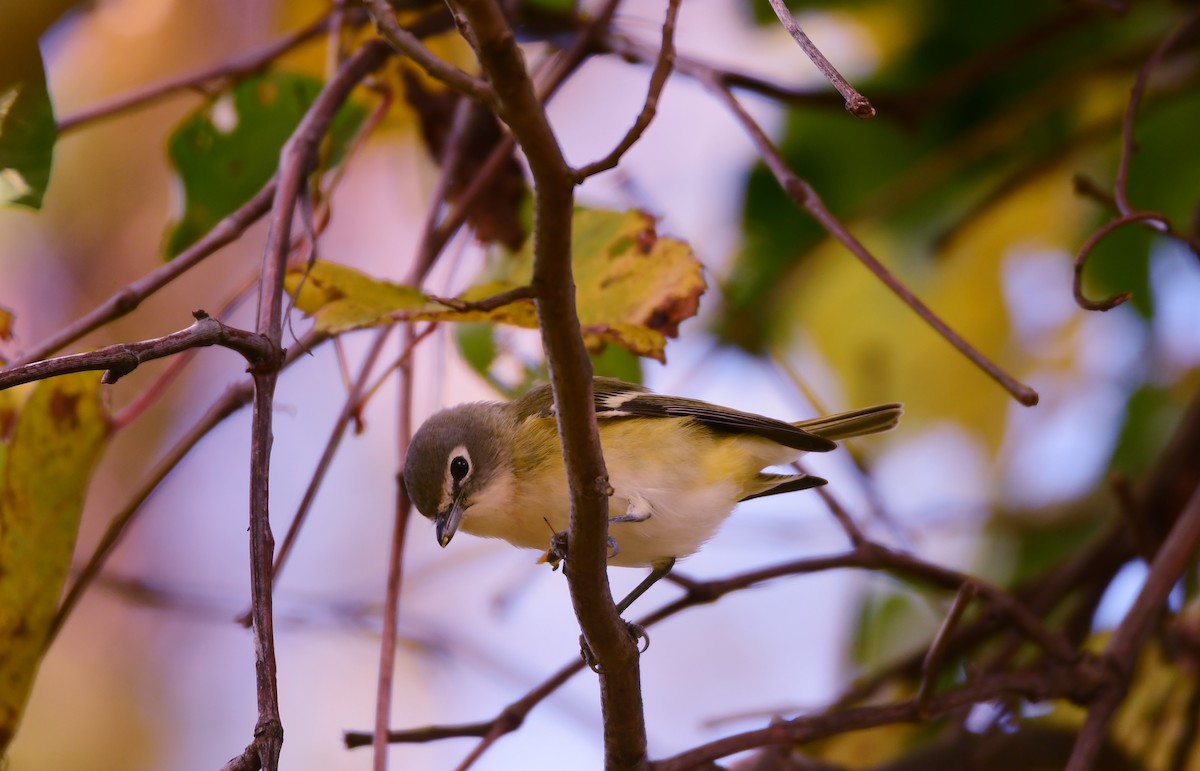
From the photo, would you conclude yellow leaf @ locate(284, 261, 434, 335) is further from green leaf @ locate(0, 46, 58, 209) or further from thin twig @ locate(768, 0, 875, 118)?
thin twig @ locate(768, 0, 875, 118)

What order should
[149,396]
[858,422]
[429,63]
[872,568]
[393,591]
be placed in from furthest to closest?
1. [858,422]
2. [872,568]
3. [149,396]
4. [393,591]
5. [429,63]

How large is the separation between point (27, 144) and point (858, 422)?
1727 millimetres

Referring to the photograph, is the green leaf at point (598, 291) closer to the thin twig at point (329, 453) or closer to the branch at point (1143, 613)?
the thin twig at point (329, 453)

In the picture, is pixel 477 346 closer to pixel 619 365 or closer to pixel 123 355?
pixel 619 365

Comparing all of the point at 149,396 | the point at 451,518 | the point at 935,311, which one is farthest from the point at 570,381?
the point at 935,311

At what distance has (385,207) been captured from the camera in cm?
475

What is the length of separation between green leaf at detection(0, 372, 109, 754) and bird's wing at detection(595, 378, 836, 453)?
102 centimetres

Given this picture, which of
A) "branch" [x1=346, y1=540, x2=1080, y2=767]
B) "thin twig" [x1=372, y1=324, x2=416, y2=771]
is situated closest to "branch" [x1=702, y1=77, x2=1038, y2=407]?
"branch" [x1=346, y1=540, x2=1080, y2=767]

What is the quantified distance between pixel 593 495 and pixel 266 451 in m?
0.38

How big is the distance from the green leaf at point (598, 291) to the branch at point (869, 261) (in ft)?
0.68

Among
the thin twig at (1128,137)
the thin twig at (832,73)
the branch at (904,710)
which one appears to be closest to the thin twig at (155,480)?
the branch at (904,710)

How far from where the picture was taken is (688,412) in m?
2.53

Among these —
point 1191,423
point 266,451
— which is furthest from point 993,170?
point 266,451

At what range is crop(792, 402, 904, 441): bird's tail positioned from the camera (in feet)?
8.39
